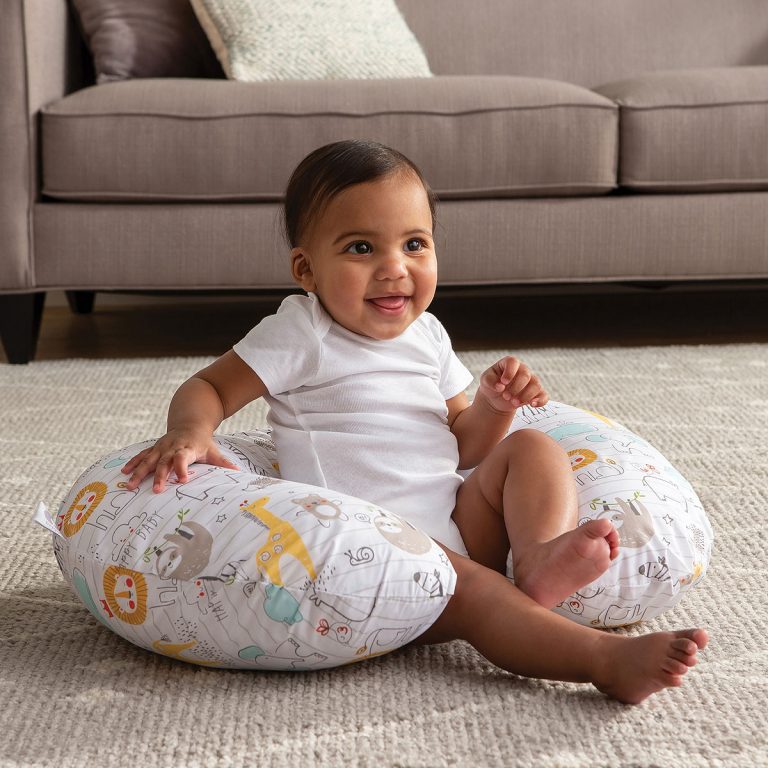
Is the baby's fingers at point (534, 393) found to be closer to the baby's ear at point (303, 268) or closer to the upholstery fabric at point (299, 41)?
the baby's ear at point (303, 268)

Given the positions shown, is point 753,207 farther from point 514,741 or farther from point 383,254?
point 514,741

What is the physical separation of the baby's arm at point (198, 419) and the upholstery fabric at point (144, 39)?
1.48 m

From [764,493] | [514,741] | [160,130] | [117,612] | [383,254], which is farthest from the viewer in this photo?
[160,130]

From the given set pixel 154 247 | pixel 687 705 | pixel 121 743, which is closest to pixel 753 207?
pixel 154 247

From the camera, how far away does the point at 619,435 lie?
3.91 ft

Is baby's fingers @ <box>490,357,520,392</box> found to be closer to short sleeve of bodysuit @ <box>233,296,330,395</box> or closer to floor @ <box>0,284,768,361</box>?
short sleeve of bodysuit @ <box>233,296,330,395</box>

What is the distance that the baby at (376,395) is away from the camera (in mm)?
1049

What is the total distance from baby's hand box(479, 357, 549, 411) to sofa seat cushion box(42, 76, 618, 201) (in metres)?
1.13

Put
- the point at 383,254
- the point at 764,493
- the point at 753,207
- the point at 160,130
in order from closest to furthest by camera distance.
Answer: the point at 383,254
the point at 764,493
the point at 160,130
the point at 753,207

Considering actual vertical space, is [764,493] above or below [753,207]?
below

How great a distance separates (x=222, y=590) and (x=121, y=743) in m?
0.13

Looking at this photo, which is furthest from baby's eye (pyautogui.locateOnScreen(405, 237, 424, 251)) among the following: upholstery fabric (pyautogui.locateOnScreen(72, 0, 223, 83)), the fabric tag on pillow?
upholstery fabric (pyautogui.locateOnScreen(72, 0, 223, 83))

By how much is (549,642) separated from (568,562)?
7 centimetres

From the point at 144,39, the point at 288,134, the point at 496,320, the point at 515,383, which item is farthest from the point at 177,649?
the point at 496,320
